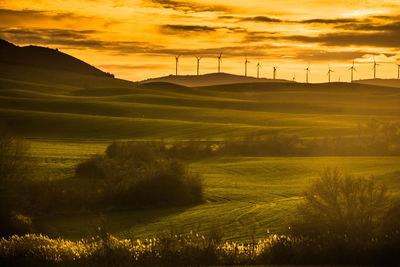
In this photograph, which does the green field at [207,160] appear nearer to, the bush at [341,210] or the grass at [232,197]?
the grass at [232,197]

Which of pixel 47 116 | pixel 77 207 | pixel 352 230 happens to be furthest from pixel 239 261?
pixel 47 116

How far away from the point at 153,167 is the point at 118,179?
8.45 ft

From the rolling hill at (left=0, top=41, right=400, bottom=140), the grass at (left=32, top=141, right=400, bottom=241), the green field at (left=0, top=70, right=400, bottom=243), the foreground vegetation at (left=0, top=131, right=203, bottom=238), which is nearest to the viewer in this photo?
the grass at (left=32, top=141, right=400, bottom=241)

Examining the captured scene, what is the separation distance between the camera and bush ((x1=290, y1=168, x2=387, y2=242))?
1895cm

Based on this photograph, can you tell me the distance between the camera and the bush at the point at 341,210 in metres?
19.0

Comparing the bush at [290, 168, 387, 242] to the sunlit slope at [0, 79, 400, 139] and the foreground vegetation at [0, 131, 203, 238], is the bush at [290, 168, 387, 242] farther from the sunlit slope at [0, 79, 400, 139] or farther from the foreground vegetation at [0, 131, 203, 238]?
the sunlit slope at [0, 79, 400, 139]

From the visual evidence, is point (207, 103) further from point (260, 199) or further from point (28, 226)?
point (28, 226)

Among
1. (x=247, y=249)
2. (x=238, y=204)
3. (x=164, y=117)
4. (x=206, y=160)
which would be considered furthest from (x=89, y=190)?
(x=164, y=117)

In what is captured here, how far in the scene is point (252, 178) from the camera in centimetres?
4538

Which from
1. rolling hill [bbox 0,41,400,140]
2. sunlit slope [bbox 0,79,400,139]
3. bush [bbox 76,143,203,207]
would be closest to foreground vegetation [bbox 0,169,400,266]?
bush [bbox 76,143,203,207]

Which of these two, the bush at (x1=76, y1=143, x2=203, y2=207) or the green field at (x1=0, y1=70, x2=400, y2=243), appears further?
the bush at (x1=76, y1=143, x2=203, y2=207)

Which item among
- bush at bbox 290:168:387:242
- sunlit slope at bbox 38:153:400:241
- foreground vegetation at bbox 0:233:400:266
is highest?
bush at bbox 290:168:387:242

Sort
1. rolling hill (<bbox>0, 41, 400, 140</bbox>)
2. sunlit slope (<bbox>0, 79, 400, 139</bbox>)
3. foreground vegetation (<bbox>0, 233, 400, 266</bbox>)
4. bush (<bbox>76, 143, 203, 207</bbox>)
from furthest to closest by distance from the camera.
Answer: sunlit slope (<bbox>0, 79, 400, 139</bbox>) → rolling hill (<bbox>0, 41, 400, 140</bbox>) → bush (<bbox>76, 143, 203, 207</bbox>) → foreground vegetation (<bbox>0, 233, 400, 266</bbox>)

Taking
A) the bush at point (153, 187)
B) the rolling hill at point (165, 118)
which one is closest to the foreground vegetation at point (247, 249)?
the bush at point (153, 187)
